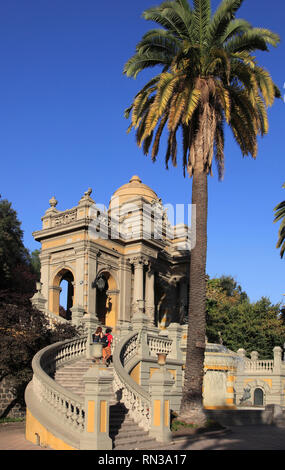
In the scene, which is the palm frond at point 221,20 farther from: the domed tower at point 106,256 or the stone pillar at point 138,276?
the stone pillar at point 138,276

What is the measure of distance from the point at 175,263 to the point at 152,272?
4.64 meters

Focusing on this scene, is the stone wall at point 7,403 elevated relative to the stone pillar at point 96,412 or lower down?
lower down

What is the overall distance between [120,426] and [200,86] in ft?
42.4

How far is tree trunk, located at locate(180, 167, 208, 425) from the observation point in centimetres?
1891

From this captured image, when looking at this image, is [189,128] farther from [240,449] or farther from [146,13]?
[240,449]

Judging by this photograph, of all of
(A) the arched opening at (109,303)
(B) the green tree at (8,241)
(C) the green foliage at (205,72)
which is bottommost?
(A) the arched opening at (109,303)

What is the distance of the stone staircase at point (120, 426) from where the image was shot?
47.8ft

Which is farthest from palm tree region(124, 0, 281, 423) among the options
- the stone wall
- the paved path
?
the stone wall

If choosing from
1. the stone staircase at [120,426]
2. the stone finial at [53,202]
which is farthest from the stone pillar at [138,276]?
the stone staircase at [120,426]

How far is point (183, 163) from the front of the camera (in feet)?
76.3

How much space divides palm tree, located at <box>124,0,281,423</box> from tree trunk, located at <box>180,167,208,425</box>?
0.12 feet

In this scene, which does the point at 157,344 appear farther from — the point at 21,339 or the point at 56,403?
the point at 56,403

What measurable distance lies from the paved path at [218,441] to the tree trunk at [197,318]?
1.46 meters

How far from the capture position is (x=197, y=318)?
19609 mm
